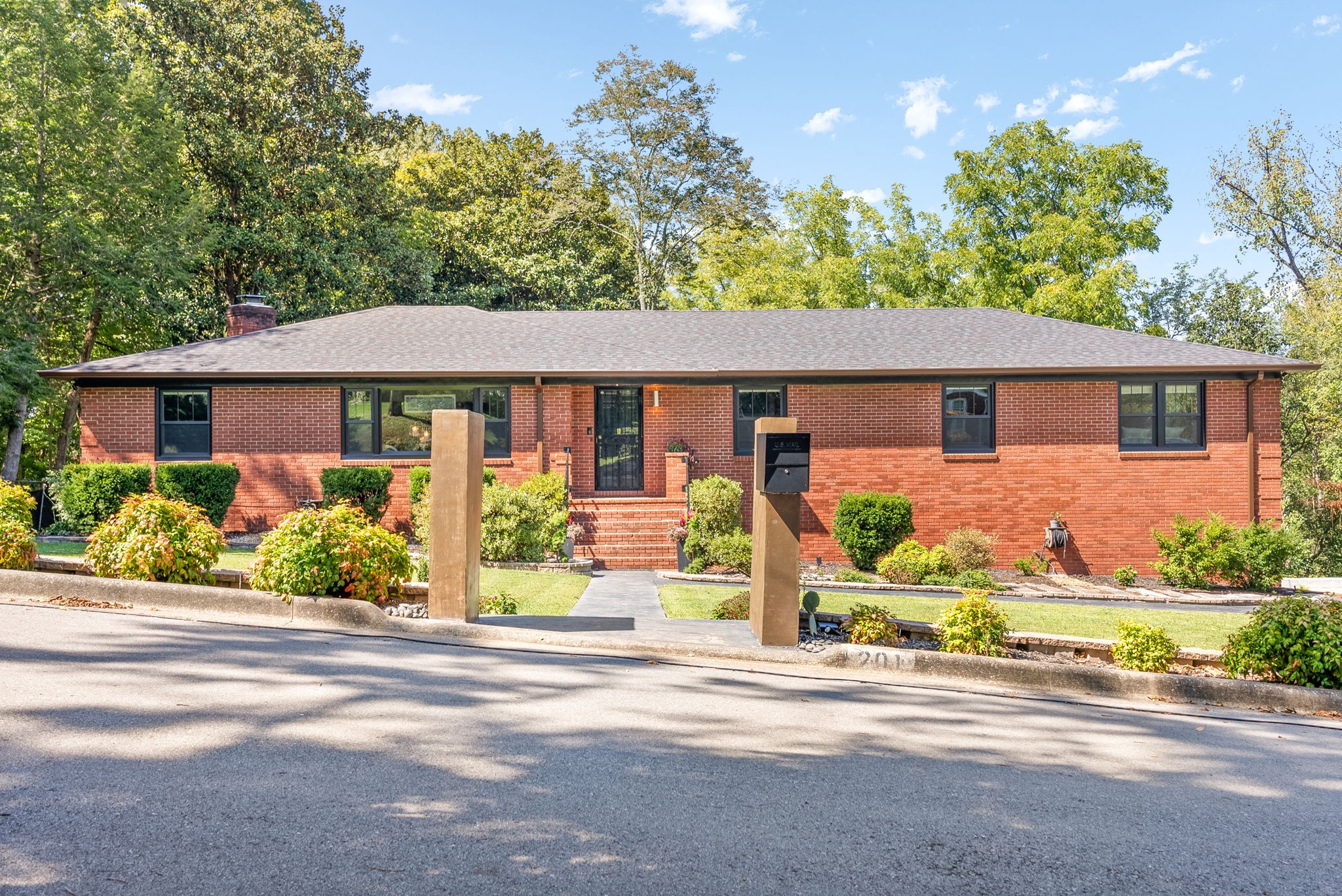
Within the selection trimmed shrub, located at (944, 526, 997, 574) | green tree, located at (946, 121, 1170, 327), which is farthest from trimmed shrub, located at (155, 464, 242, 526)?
green tree, located at (946, 121, 1170, 327)

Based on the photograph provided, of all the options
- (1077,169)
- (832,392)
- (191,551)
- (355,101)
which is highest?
(355,101)

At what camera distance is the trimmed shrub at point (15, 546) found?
910cm

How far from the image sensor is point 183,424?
52.6 ft

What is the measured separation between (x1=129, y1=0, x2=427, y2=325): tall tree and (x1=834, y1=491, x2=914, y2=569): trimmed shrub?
18635 millimetres

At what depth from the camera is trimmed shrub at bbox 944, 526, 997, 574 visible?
1416 cm

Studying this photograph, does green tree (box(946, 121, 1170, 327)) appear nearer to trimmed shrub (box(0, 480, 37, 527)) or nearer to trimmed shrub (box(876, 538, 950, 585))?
trimmed shrub (box(876, 538, 950, 585))

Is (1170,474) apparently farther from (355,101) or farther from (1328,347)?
(355,101)

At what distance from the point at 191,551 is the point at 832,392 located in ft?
37.9

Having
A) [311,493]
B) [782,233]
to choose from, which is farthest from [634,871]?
[782,233]

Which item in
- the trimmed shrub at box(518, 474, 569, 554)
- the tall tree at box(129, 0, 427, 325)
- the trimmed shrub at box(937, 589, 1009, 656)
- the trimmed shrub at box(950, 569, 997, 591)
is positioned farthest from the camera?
the tall tree at box(129, 0, 427, 325)

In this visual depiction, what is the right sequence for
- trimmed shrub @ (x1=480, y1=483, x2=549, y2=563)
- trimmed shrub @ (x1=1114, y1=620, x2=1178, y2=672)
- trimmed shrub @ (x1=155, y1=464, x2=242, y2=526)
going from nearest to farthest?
trimmed shrub @ (x1=1114, y1=620, x2=1178, y2=672) < trimmed shrub @ (x1=480, y1=483, x2=549, y2=563) < trimmed shrub @ (x1=155, y1=464, x2=242, y2=526)

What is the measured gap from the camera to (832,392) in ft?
53.2

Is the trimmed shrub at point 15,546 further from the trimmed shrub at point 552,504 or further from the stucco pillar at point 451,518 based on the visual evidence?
the trimmed shrub at point 552,504

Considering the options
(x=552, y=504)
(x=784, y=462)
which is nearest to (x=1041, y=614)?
(x=784, y=462)
